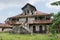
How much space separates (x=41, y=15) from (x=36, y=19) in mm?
2407

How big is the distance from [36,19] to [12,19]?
781 cm

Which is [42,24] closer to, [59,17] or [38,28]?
[38,28]

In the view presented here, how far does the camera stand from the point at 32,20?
5803 cm

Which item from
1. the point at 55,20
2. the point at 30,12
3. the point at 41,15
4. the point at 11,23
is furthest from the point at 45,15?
the point at 55,20

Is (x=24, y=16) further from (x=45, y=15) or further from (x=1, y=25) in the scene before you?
(x=1, y=25)

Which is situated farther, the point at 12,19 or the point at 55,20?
the point at 12,19

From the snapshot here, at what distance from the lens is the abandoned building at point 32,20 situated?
55.8 meters

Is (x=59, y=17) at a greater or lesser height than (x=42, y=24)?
greater

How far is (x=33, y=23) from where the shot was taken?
5619cm

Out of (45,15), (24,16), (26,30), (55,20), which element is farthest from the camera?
(24,16)

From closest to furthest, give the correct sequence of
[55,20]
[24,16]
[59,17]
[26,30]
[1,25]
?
[59,17] → [55,20] → [26,30] → [24,16] → [1,25]

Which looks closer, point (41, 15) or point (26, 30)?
point (26, 30)

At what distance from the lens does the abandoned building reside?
5575 centimetres

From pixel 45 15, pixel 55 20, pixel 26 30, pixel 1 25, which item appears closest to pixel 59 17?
pixel 55 20
